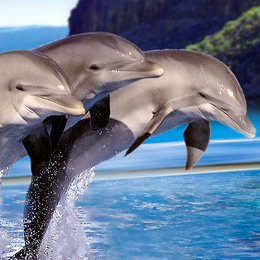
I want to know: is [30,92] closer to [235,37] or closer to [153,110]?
[153,110]

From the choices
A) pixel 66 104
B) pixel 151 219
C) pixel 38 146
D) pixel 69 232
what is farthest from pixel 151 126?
pixel 151 219

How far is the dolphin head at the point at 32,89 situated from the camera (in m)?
3.82

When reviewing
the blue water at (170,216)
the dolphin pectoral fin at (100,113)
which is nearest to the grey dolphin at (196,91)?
the dolphin pectoral fin at (100,113)

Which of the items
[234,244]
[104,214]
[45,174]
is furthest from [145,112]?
[104,214]

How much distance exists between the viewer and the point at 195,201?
9500 millimetres

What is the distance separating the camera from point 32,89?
12.7ft

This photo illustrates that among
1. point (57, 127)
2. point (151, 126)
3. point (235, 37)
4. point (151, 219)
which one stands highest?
point (57, 127)

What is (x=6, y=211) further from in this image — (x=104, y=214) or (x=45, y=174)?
(x=45, y=174)

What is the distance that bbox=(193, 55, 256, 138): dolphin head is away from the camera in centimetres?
535

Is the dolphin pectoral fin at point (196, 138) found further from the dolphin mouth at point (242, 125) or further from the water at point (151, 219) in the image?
the water at point (151, 219)

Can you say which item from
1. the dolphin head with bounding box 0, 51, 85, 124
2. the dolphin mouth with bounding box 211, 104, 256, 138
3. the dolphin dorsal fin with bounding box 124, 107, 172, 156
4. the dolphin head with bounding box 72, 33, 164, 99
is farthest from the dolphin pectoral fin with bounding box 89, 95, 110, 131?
the dolphin mouth with bounding box 211, 104, 256, 138

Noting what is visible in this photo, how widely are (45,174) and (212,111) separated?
1.65m

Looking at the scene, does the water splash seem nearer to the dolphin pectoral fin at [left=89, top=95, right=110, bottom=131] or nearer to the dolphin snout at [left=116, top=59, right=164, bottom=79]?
the dolphin pectoral fin at [left=89, top=95, right=110, bottom=131]

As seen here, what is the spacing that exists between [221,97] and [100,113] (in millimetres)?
1209
